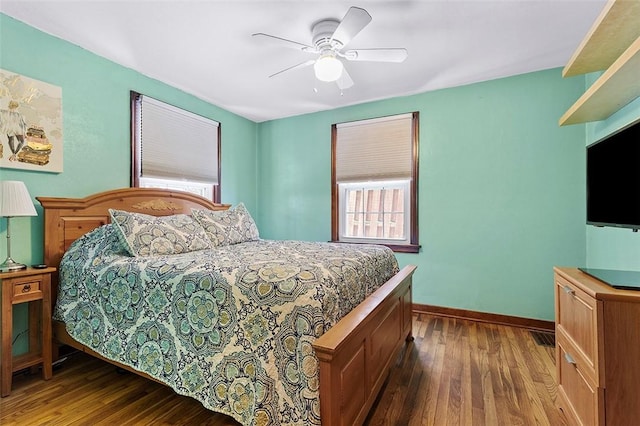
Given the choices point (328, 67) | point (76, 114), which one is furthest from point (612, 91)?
point (76, 114)

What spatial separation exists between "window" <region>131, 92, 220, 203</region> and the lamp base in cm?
110

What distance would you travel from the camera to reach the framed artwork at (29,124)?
6.81 ft

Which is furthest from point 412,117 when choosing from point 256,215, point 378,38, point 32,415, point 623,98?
point 32,415

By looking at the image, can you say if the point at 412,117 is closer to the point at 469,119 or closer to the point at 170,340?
the point at 469,119

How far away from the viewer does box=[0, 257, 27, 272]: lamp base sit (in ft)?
6.29

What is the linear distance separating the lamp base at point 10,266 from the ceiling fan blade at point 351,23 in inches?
103

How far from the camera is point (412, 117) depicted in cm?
347

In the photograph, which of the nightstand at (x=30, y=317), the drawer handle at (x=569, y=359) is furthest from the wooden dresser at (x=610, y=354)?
the nightstand at (x=30, y=317)

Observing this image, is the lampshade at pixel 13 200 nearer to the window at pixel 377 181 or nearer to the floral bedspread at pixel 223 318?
the floral bedspread at pixel 223 318

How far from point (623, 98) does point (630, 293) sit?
4.32 ft

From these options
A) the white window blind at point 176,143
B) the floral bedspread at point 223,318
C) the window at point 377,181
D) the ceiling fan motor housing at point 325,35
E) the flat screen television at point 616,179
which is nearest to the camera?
the floral bedspread at point 223,318

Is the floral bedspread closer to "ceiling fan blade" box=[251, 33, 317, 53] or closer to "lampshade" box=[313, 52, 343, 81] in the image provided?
"lampshade" box=[313, 52, 343, 81]

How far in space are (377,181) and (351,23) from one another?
210 centimetres

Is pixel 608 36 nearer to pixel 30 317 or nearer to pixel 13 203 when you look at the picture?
pixel 13 203
